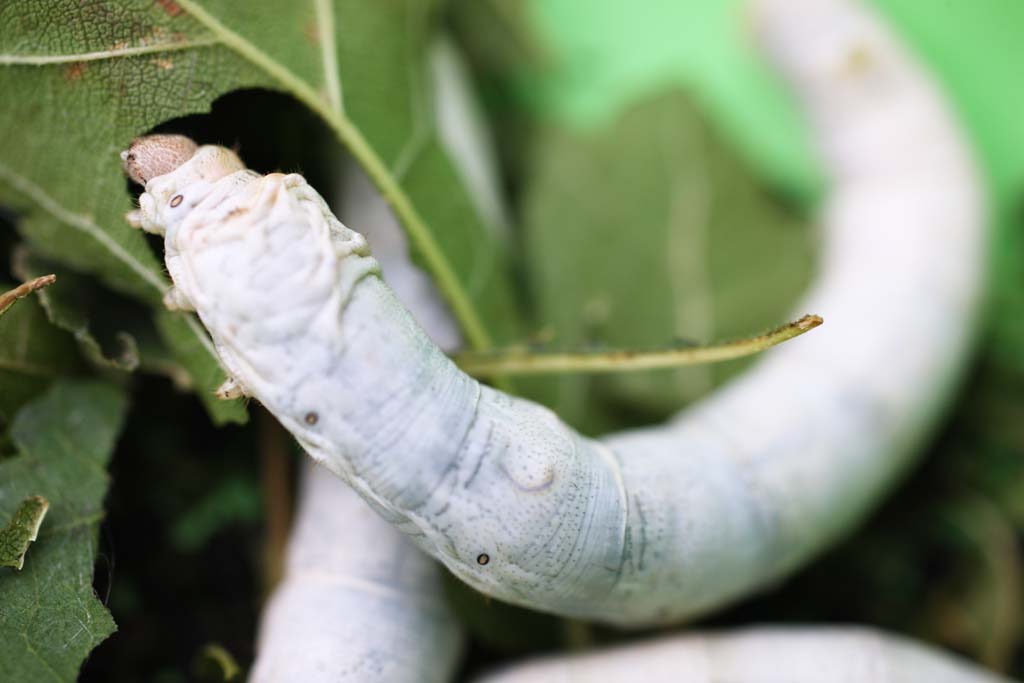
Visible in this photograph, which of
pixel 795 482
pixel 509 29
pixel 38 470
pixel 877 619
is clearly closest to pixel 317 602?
pixel 38 470

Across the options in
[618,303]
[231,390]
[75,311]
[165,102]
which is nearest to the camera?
[231,390]

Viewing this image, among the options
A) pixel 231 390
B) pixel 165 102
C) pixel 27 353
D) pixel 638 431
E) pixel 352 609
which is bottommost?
pixel 352 609

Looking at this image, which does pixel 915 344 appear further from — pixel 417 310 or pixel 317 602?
pixel 317 602

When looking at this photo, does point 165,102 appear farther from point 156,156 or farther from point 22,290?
point 22,290

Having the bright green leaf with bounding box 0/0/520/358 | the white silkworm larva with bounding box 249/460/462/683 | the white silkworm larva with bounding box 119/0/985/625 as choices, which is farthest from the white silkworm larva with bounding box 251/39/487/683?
the white silkworm larva with bounding box 119/0/985/625

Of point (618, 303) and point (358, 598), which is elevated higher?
point (618, 303)

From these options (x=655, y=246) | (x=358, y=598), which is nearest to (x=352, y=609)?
(x=358, y=598)

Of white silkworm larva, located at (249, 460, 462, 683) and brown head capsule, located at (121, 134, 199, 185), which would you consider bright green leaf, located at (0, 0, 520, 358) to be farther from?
white silkworm larva, located at (249, 460, 462, 683)

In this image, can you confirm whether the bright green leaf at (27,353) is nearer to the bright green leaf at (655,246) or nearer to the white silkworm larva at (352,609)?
the white silkworm larva at (352,609)
